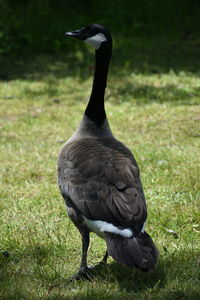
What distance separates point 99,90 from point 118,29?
10272mm

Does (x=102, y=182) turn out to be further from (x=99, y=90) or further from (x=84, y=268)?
(x=99, y=90)

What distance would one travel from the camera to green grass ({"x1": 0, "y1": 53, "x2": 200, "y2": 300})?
362 cm

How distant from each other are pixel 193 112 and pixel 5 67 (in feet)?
17.3

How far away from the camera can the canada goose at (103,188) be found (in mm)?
3249

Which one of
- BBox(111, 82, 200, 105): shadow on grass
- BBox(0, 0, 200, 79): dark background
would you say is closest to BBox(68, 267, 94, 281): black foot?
BBox(111, 82, 200, 105): shadow on grass

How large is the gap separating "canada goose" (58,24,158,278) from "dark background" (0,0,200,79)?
24.1 feet

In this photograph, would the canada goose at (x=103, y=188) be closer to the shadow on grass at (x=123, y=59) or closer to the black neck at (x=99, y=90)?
the black neck at (x=99, y=90)

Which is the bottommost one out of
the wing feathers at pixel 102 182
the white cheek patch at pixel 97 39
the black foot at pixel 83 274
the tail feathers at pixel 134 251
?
the black foot at pixel 83 274

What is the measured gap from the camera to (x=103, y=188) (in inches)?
140

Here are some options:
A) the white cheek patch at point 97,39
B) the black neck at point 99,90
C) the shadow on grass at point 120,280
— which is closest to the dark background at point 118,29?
the black neck at point 99,90

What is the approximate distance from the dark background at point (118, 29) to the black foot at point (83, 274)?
27.3ft

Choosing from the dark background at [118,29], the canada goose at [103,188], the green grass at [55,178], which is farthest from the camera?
the dark background at [118,29]

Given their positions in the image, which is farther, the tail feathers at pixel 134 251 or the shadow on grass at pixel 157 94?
the shadow on grass at pixel 157 94

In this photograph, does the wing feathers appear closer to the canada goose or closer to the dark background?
the canada goose
